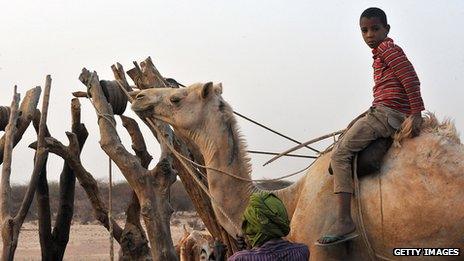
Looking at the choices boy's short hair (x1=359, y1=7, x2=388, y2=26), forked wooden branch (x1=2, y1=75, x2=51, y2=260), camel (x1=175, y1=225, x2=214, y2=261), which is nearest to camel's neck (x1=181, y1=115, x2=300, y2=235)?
boy's short hair (x1=359, y1=7, x2=388, y2=26)

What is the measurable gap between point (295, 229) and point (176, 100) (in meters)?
1.73

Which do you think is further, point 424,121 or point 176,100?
point 176,100

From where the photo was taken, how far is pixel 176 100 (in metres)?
7.67

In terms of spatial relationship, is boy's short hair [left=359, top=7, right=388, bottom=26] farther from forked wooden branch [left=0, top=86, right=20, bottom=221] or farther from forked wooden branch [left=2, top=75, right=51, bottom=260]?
forked wooden branch [left=0, top=86, right=20, bottom=221]

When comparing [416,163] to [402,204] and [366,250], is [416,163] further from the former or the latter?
[366,250]

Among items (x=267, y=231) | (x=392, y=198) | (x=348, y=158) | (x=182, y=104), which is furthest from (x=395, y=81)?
(x=267, y=231)

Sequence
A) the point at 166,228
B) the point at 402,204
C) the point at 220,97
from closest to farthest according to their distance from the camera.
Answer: the point at 402,204
the point at 220,97
the point at 166,228

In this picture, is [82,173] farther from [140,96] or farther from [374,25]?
[374,25]

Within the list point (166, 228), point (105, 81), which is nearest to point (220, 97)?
point (166, 228)

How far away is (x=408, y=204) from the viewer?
6375mm

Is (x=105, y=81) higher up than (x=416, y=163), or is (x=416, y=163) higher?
(x=105, y=81)

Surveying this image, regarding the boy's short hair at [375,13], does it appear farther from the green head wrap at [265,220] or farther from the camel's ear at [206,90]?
the green head wrap at [265,220]

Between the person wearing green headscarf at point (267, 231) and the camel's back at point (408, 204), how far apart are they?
2.12 meters

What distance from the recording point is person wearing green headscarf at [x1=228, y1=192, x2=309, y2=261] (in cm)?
435
